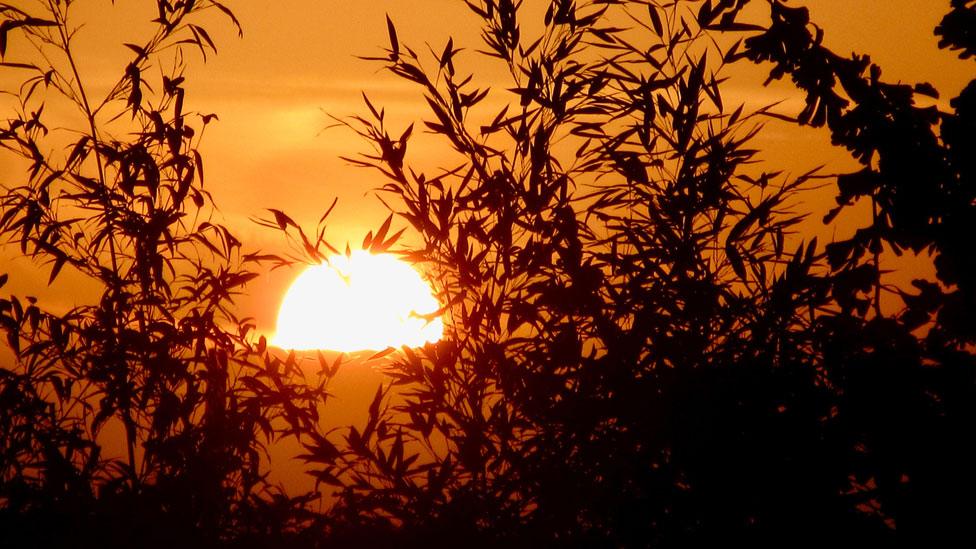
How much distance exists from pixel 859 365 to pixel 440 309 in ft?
5.40

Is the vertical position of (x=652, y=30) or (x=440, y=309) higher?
(x=652, y=30)

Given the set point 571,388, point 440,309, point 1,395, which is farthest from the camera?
point 1,395

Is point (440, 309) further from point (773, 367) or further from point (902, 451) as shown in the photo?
point (902, 451)

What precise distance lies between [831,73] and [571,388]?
1.47 metres

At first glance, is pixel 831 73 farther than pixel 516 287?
No

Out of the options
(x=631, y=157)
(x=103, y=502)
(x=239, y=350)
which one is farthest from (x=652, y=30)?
(x=103, y=502)

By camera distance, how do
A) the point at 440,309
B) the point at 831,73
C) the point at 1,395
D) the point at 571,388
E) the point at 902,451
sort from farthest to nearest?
the point at 1,395 → the point at 440,309 → the point at 571,388 → the point at 831,73 → the point at 902,451

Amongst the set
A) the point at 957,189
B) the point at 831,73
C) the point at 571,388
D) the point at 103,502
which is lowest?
the point at 103,502

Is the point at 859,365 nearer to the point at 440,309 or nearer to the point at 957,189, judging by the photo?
the point at 957,189

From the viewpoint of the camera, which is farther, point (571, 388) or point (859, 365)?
point (571, 388)

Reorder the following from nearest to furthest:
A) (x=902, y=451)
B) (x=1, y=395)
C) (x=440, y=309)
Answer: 1. (x=902, y=451)
2. (x=440, y=309)
3. (x=1, y=395)

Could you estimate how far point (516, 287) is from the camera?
3.83 meters

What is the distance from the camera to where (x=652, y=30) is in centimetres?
386

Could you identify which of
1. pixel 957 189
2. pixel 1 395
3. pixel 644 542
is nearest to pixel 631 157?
pixel 957 189
